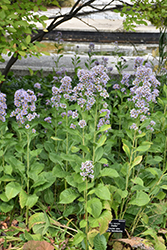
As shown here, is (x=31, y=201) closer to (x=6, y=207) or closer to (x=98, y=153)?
(x=6, y=207)

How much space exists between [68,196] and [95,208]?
0.23m

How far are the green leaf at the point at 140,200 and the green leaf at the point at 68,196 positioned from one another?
0.41m

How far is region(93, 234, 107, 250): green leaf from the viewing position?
1786 mm

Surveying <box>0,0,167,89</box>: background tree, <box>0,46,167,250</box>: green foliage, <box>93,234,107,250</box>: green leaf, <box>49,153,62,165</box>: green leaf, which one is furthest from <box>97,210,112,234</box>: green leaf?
<box>0,0,167,89</box>: background tree

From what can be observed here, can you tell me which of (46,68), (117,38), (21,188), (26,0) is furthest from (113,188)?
(117,38)

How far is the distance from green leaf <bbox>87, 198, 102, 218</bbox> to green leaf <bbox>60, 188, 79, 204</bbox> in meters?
0.15

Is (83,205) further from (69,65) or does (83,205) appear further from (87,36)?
(87,36)

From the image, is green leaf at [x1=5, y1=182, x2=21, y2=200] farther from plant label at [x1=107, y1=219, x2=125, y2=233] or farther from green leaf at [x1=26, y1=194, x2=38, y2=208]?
plant label at [x1=107, y1=219, x2=125, y2=233]

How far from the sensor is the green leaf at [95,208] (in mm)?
1783

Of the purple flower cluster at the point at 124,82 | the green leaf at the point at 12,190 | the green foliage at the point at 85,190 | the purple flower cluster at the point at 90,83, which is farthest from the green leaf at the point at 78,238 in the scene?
the purple flower cluster at the point at 124,82

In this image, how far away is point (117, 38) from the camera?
1045 cm

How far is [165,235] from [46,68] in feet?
11.1

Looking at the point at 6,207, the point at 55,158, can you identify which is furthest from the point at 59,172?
the point at 6,207

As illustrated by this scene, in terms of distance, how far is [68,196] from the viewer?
6.31ft
